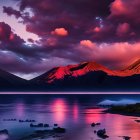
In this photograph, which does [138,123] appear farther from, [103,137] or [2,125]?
[2,125]

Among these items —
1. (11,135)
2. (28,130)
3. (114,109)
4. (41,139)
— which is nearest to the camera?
(41,139)

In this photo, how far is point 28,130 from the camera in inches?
2648

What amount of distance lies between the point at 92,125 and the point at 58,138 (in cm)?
2192

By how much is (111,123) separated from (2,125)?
78.9 feet

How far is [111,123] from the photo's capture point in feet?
261

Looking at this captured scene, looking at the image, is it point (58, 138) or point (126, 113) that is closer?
point (58, 138)

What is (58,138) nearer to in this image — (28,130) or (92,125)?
(28,130)

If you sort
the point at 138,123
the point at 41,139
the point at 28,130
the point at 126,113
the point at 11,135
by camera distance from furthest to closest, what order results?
the point at 126,113 → the point at 138,123 → the point at 28,130 → the point at 11,135 → the point at 41,139

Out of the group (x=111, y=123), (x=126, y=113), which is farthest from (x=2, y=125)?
(x=126, y=113)

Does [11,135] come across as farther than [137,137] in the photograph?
Yes

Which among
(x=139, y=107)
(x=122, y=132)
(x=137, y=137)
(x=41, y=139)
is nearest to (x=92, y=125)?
(x=122, y=132)

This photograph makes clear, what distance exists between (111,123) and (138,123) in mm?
6167

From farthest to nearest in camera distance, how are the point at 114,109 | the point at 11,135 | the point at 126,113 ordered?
1. the point at 114,109
2. the point at 126,113
3. the point at 11,135

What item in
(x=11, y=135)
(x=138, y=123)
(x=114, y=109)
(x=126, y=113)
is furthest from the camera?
(x=114, y=109)
